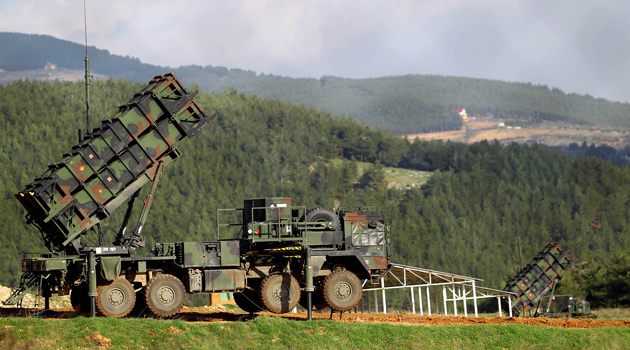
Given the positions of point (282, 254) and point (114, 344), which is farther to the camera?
point (282, 254)

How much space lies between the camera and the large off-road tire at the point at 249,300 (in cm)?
2456

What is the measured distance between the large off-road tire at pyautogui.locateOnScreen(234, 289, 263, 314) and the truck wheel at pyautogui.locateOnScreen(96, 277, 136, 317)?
12.9ft

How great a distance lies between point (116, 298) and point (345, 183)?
385ft

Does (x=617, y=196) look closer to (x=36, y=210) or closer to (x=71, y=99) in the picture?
(x=71, y=99)

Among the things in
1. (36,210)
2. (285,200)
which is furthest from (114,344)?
(285,200)

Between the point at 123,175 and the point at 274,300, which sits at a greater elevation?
the point at 123,175

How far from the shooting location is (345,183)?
13825 cm

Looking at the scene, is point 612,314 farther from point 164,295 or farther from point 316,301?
point 164,295

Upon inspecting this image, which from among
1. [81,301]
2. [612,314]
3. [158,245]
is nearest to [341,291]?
[158,245]

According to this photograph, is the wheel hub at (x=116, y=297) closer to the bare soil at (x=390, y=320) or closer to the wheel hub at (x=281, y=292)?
the bare soil at (x=390, y=320)

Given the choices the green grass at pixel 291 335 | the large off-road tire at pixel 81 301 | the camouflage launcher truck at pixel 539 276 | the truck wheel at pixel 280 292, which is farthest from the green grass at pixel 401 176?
the green grass at pixel 291 335

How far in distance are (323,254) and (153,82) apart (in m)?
7.52

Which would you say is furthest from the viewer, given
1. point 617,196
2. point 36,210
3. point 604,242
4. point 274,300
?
point 617,196

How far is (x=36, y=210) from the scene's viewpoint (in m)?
21.5
